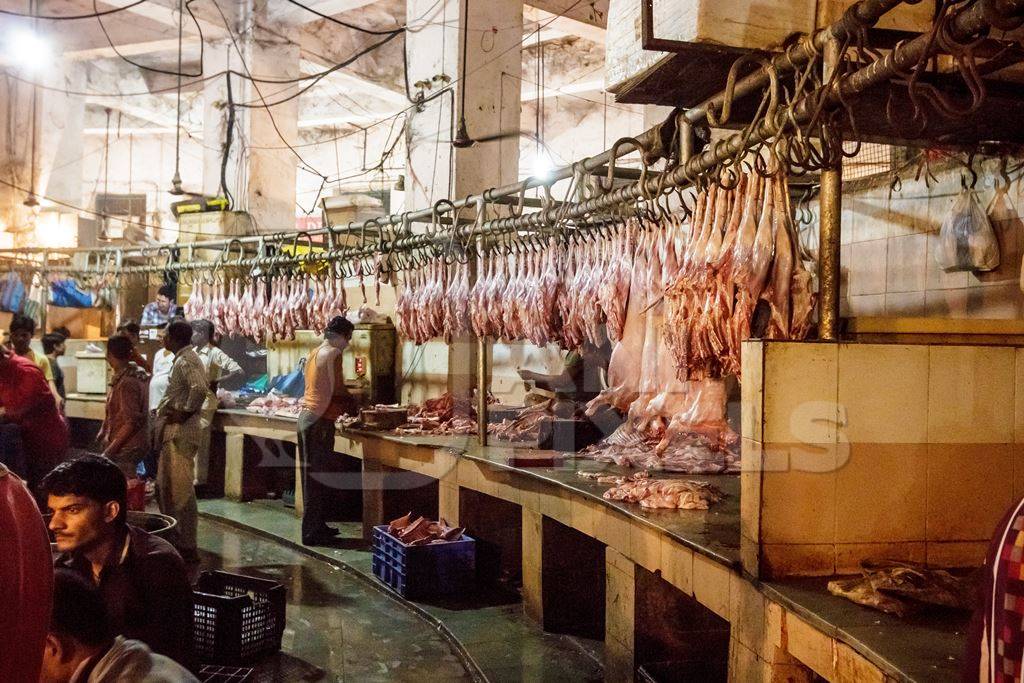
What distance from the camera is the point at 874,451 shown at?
3123 mm

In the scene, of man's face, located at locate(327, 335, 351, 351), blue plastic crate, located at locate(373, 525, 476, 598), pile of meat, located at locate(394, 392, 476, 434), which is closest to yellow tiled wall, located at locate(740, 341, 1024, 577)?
blue plastic crate, located at locate(373, 525, 476, 598)

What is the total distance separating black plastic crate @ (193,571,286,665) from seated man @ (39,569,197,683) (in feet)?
9.48

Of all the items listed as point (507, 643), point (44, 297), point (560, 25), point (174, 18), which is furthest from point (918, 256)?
point (44, 297)

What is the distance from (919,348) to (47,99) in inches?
720

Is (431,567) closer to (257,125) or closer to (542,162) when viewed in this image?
(257,125)

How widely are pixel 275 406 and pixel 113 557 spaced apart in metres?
7.14

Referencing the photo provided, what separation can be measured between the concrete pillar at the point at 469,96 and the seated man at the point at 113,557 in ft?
22.1

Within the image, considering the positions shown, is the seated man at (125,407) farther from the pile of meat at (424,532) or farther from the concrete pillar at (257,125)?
the concrete pillar at (257,125)

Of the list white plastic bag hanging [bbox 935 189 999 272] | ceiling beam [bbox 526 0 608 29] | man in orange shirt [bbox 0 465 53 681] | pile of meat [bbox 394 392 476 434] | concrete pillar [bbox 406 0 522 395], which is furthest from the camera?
ceiling beam [bbox 526 0 608 29]

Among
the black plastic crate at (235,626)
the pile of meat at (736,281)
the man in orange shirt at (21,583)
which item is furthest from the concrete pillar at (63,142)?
the man in orange shirt at (21,583)

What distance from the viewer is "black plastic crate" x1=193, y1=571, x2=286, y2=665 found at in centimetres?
533

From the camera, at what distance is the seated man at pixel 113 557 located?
333 cm

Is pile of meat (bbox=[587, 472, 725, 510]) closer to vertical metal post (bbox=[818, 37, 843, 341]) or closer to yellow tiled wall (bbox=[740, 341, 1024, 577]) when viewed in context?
yellow tiled wall (bbox=[740, 341, 1024, 577])

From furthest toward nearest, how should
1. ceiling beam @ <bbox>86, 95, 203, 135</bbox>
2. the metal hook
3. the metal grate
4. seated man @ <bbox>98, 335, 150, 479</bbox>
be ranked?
ceiling beam @ <bbox>86, 95, 203, 135</bbox>
seated man @ <bbox>98, 335, 150, 479</bbox>
the metal grate
the metal hook
